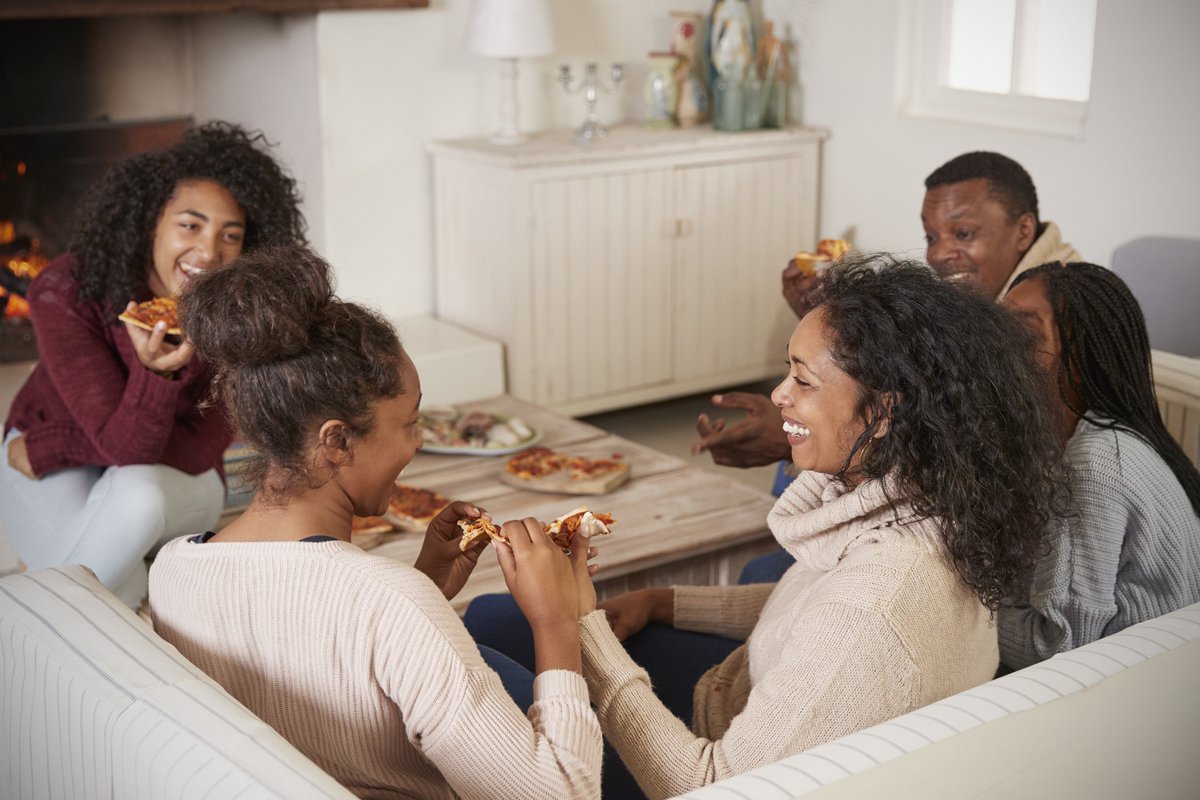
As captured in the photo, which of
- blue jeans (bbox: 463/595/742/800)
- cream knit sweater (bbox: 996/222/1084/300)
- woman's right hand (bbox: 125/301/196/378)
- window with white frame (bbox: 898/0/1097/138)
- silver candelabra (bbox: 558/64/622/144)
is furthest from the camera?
silver candelabra (bbox: 558/64/622/144)

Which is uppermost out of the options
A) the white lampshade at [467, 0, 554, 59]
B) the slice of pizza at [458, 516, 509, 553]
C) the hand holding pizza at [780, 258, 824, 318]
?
the white lampshade at [467, 0, 554, 59]

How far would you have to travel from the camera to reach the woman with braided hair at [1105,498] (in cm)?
177

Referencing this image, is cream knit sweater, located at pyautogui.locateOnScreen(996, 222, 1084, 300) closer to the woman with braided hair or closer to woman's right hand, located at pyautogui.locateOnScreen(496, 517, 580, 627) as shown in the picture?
the woman with braided hair

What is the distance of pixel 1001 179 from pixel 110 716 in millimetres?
2031

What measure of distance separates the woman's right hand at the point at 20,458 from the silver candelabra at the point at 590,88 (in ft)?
7.41

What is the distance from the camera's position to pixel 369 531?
2.67 metres

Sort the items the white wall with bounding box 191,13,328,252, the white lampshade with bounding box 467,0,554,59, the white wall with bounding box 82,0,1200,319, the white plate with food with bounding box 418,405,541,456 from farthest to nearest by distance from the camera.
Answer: the white wall with bounding box 191,13,328,252 → the white lampshade with bounding box 467,0,554,59 → the white wall with bounding box 82,0,1200,319 → the white plate with food with bounding box 418,405,541,456

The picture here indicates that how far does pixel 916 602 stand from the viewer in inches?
57.2

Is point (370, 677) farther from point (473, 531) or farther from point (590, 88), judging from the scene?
point (590, 88)

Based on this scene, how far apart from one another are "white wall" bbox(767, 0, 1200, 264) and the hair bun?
210 centimetres

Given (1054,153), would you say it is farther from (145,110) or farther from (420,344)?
(145,110)

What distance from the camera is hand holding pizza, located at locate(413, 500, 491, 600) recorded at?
Result: 5.89ft

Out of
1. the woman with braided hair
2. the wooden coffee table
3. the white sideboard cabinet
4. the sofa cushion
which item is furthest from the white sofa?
the white sideboard cabinet

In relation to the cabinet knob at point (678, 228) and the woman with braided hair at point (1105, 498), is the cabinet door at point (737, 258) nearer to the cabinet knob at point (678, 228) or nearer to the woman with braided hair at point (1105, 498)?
the cabinet knob at point (678, 228)
